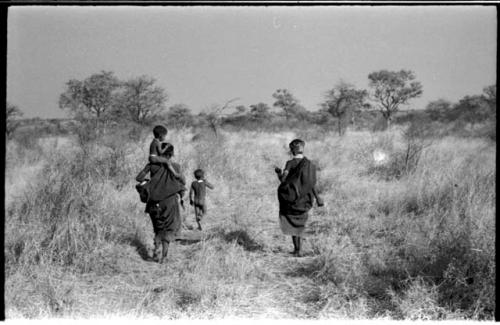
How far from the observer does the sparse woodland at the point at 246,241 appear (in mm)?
4062

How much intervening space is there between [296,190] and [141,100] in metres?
9.59

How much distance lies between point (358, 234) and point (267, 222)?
4.58 feet

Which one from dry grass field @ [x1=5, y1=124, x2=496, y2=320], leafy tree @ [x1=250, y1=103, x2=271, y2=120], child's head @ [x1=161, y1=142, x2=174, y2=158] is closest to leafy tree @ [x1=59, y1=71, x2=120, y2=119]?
dry grass field @ [x1=5, y1=124, x2=496, y2=320]

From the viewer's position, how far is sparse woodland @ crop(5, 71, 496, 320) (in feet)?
13.3

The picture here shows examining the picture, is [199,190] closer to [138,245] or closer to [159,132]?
[138,245]

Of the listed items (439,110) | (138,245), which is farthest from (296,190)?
(439,110)

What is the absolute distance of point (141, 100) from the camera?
13641mm

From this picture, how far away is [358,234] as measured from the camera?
5672 millimetres

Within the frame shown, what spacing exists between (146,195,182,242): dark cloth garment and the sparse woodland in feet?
1.09

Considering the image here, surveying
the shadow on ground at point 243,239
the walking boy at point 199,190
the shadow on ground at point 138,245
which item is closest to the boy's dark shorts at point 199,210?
the walking boy at point 199,190

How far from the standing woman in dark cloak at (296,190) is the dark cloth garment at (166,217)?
46.1 inches

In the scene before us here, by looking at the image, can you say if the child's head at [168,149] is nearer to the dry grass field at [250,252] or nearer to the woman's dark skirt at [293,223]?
the dry grass field at [250,252]

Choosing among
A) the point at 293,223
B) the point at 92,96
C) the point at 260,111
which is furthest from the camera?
the point at 260,111

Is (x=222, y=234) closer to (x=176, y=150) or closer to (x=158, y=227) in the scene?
(x=158, y=227)
